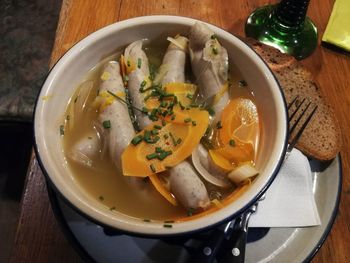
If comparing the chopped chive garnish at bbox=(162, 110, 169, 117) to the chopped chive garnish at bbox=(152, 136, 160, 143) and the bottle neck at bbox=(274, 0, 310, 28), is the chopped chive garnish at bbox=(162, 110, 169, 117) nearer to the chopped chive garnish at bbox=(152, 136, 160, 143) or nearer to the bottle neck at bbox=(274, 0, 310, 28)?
the chopped chive garnish at bbox=(152, 136, 160, 143)

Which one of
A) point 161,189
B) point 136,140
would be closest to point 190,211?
point 161,189

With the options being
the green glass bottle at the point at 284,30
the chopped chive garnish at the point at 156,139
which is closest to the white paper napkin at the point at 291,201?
the chopped chive garnish at the point at 156,139

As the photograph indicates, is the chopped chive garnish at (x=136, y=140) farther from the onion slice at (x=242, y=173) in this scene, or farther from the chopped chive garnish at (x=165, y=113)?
the onion slice at (x=242, y=173)

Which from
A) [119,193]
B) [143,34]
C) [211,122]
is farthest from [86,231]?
[143,34]

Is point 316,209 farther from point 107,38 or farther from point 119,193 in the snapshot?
point 107,38

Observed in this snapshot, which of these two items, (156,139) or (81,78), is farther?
(81,78)

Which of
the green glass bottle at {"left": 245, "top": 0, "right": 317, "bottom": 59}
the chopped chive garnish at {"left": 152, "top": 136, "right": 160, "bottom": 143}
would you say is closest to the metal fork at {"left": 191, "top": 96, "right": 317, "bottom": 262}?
the chopped chive garnish at {"left": 152, "top": 136, "right": 160, "bottom": 143}

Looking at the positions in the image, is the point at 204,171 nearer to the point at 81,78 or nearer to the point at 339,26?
the point at 81,78
